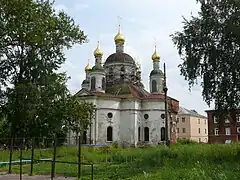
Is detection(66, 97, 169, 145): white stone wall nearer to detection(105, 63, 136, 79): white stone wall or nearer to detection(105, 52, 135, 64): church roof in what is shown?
detection(105, 63, 136, 79): white stone wall

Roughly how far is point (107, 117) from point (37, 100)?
1179 inches

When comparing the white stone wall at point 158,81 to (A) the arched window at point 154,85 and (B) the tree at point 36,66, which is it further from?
(B) the tree at point 36,66

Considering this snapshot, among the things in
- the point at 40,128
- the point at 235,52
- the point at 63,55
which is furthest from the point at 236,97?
the point at 40,128

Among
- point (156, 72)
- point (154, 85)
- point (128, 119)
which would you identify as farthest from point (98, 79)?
point (156, 72)

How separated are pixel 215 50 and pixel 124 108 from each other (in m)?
42.0

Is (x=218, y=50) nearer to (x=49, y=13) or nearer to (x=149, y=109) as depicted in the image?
(x=49, y=13)

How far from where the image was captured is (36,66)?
2959cm

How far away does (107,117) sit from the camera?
58.8 meters

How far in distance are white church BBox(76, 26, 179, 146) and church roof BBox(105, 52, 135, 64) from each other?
0.59 ft

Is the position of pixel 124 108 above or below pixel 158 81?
below

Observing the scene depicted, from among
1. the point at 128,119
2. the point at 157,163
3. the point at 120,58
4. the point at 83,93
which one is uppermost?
the point at 120,58

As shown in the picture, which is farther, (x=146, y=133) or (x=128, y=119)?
(x=146, y=133)

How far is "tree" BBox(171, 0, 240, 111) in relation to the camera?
18.6m

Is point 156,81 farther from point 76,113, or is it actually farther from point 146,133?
point 76,113
